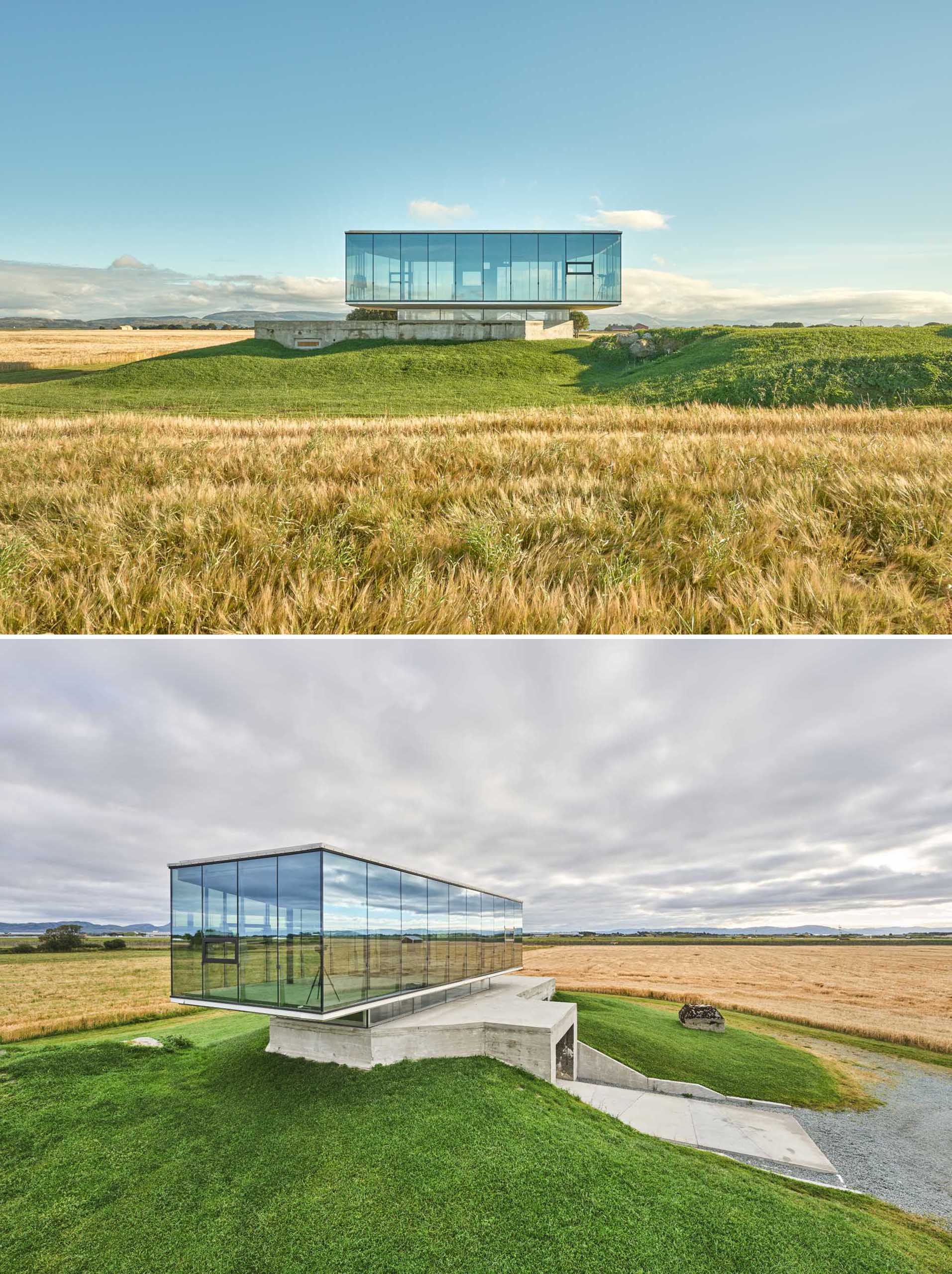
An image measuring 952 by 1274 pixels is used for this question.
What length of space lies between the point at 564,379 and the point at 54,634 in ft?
129

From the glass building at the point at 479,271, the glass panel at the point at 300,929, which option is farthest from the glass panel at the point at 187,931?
the glass building at the point at 479,271

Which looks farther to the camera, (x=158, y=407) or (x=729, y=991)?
(x=729, y=991)

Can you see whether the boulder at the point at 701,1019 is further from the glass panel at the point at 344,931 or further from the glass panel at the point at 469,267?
the glass panel at the point at 469,267

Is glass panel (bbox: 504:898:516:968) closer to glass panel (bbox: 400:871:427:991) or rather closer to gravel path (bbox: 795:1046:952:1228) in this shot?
glass panel (bbox: 400:871:427:991)

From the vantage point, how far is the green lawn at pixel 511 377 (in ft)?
89.5

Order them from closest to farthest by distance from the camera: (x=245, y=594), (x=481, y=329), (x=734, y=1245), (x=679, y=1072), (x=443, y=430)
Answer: (x=245, y=594)
(x=734, y=1245)
(x=443, y=430)
(x=679, y=1072)
(x=481, y=329)

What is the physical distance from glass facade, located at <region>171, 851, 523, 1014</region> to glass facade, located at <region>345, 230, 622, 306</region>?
53.6m

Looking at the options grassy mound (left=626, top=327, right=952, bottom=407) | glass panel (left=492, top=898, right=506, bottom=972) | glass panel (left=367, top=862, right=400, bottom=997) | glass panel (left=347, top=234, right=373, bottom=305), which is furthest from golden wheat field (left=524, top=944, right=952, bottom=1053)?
glass panel (left=347, top=234, right=373, bottom=305)

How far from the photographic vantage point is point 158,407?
2845 cm

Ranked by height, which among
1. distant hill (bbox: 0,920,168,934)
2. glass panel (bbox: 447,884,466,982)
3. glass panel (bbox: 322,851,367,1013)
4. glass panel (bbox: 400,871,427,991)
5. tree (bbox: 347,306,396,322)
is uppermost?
tree (bbox: 347,306,396,322)

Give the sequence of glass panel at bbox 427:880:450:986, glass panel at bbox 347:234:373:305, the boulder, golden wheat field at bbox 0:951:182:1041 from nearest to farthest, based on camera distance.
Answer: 1. glass panel at bbox 427:880:450:986
2. the boulder
3. golden wheat field at bbox 0:951:182:1041
4. glass panel at bbox 347:234:373:305

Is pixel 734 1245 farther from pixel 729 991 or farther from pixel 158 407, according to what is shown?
pixel 729 991

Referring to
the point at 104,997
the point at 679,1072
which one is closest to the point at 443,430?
the point at 679,1072

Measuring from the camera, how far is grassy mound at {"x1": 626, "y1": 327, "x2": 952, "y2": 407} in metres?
26.1
